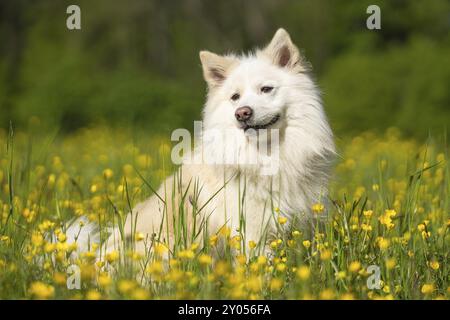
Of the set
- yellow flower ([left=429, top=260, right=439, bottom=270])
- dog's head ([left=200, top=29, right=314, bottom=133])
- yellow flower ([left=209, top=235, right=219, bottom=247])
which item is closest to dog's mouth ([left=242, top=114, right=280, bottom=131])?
dog's head ([left=200, top=29, right=314, bottom=133])

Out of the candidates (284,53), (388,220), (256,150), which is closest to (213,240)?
(388,220)

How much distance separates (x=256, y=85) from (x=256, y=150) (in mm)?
449

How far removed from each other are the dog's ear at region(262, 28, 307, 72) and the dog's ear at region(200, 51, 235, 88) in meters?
0.29

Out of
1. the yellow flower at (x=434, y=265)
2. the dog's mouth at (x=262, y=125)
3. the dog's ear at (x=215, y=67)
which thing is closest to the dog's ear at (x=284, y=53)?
the dog's ear at (x=215, y=67)

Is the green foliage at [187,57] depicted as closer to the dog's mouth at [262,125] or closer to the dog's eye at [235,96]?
the dog's eye at [235,96]

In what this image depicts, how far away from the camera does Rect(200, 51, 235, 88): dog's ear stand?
→ 460 centimetres

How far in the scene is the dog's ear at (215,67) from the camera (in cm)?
460

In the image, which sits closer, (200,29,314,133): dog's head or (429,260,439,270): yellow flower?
(429,260,439,270): yellow flower

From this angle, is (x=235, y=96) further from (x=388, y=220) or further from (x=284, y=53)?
(x=388, y=220)

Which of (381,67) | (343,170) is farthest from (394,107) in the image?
(343,170)

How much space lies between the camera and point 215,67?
4641 mm

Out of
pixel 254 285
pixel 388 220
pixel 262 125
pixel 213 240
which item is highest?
pixel 262 125

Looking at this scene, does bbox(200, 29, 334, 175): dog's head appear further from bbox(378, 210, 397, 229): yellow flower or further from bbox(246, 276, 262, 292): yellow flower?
bbox(246, 276, 262, 292): yellow flower

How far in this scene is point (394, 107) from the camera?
14.5 metres
